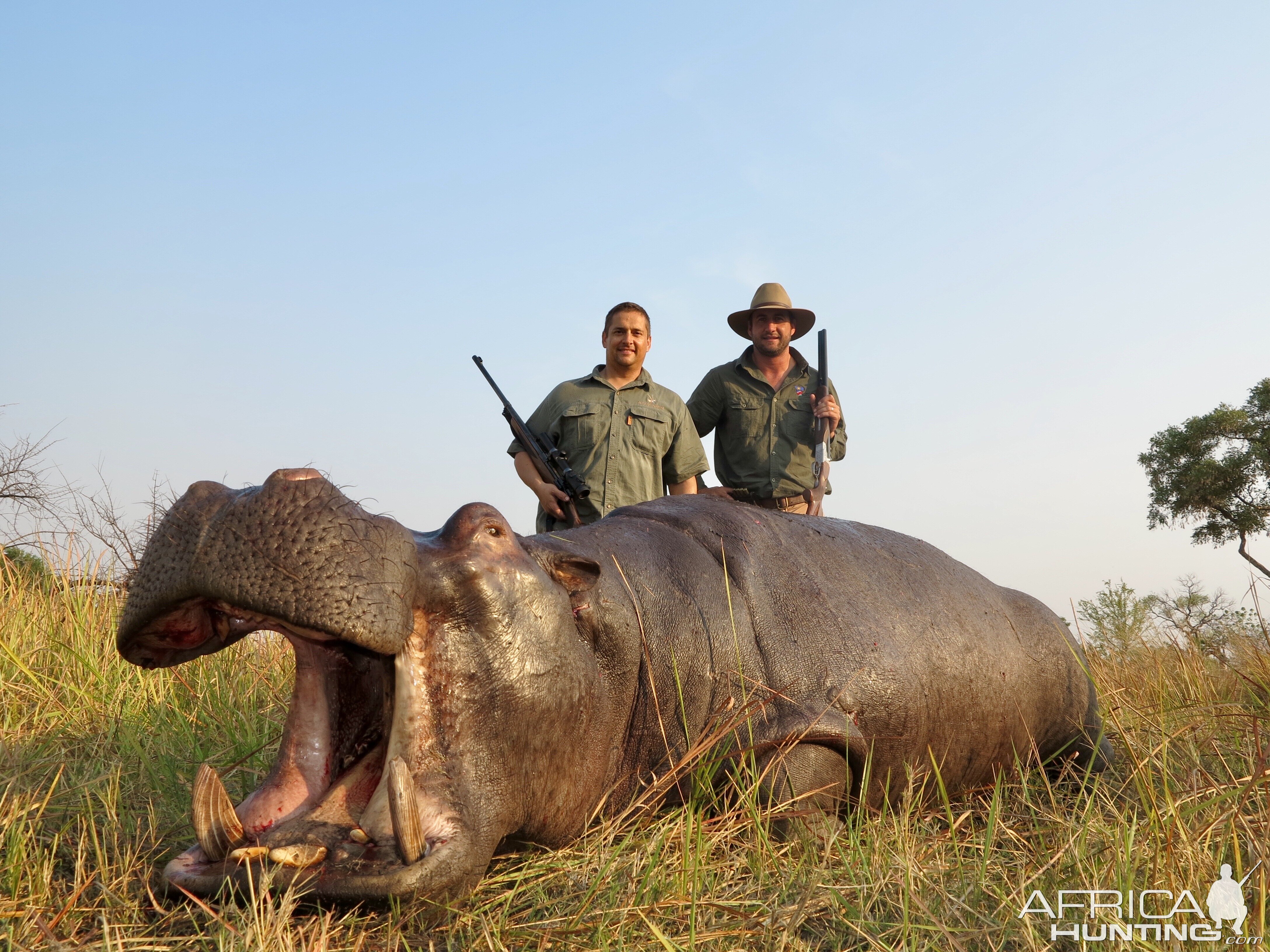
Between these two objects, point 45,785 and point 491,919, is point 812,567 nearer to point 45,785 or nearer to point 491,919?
point 491,919

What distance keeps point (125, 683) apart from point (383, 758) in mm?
2850

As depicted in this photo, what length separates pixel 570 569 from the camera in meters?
2.96

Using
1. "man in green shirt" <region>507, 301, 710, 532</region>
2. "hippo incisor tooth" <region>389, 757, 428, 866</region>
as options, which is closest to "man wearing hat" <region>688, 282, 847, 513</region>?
"man in green shirt" <region>507, 301, 710, 532</region>

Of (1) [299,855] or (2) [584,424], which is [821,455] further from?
(1) [299,855]

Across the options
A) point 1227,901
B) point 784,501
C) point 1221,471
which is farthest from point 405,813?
point 1221,471

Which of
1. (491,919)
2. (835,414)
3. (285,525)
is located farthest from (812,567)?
(835,414)

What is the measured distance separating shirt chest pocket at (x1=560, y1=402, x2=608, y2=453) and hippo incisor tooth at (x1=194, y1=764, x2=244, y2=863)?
444 centimetres

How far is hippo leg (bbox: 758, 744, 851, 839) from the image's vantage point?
10.2ft

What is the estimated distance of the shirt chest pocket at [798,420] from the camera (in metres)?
7.31

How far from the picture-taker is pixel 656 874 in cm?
266

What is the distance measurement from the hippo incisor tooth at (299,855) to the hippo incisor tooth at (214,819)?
0.41 ft

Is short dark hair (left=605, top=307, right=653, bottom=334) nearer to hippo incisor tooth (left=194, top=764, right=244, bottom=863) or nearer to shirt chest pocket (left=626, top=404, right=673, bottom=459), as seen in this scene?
shirt chest pocket (left=626, top=404, right=673, bottom=459)

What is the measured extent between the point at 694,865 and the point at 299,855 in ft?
3.08

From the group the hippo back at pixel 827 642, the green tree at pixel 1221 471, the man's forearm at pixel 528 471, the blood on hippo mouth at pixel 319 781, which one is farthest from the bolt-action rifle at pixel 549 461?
the green tree at pixel 1221 471
